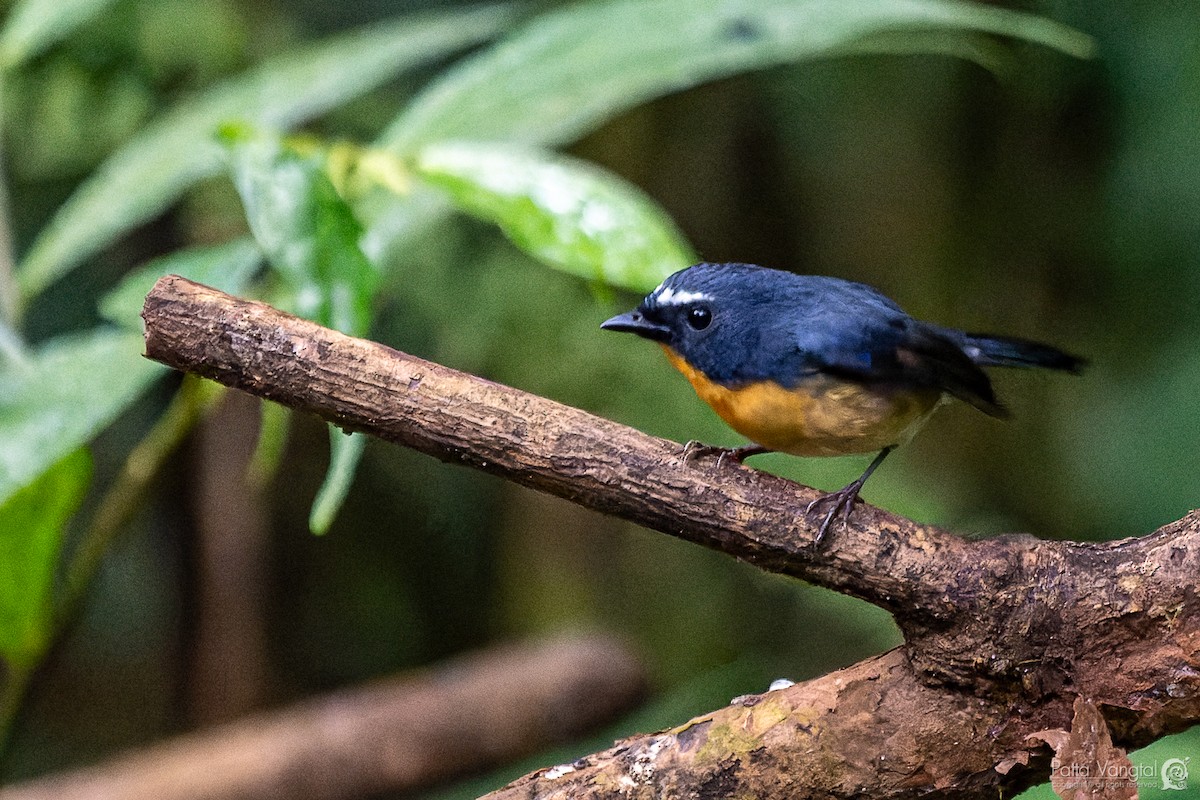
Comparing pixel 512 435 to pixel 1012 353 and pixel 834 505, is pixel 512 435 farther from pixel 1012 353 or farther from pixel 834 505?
pixel 1012 353

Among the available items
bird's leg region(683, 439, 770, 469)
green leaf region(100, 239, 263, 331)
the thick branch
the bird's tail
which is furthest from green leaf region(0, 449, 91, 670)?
the bird's tail

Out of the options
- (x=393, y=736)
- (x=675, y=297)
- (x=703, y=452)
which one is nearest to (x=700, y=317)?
(x=675, y=297)

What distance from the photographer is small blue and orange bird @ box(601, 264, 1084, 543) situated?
118 centimetres

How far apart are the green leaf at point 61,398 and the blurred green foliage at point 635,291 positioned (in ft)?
1.40

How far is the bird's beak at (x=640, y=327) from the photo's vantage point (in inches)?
53.3

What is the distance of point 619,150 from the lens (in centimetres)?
377

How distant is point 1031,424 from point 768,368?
261cm

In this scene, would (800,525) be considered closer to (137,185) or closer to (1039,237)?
(137,185)

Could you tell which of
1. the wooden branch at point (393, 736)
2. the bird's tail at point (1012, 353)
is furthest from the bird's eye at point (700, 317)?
the wooden branch at point (393, 736)

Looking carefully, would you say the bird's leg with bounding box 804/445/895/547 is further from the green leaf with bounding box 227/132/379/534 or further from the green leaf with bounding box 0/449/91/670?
the green leaf with bounding box 0/449/91/670

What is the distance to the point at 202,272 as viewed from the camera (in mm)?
1518

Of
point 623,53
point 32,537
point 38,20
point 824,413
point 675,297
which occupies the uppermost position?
point 623,53

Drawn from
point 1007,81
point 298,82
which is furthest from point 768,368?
point 1007,81

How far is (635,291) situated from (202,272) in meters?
1.32
